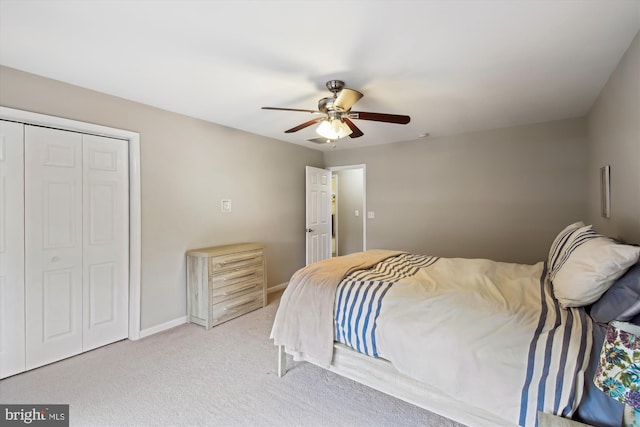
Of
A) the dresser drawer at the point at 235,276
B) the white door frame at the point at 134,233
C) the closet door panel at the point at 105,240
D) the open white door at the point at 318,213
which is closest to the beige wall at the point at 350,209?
the open white door at the point at 318,213

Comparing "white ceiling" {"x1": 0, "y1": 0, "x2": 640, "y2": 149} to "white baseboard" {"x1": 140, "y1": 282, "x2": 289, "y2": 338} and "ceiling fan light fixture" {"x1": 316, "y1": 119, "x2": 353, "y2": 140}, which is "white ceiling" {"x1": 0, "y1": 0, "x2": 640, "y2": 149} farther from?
"white baseboard" {"x1": 140, "y1": 282, "x2": 289, "y2": 338}

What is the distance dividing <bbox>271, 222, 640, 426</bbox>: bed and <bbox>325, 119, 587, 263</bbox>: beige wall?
1511 millimetres

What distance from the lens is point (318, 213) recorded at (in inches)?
197

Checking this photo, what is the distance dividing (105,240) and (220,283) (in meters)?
1.16

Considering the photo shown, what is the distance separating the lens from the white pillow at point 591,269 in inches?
52.7

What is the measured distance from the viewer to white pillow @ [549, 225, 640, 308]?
52.7 inches

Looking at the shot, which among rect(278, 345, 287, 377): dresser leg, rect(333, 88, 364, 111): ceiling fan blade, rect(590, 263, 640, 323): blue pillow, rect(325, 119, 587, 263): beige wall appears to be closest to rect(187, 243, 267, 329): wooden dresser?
rect(278, 345, 287, 377): dresser leg

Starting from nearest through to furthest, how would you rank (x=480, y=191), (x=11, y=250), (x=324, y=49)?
(x=324, y=49) → (x=11, y=250) → (x=480, y=191)

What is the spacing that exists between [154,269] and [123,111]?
1.59 meters

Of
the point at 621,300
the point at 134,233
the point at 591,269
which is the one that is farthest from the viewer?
the point at 134,233

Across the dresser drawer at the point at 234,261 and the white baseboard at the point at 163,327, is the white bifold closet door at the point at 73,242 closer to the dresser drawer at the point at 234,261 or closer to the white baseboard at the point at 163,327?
the white baseboard at the point at 163,327

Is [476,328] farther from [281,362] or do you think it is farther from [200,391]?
[200,391]

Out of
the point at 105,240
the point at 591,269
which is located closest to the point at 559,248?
the point at 591,269

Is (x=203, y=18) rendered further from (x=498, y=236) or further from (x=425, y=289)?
(x=498, y=236)
